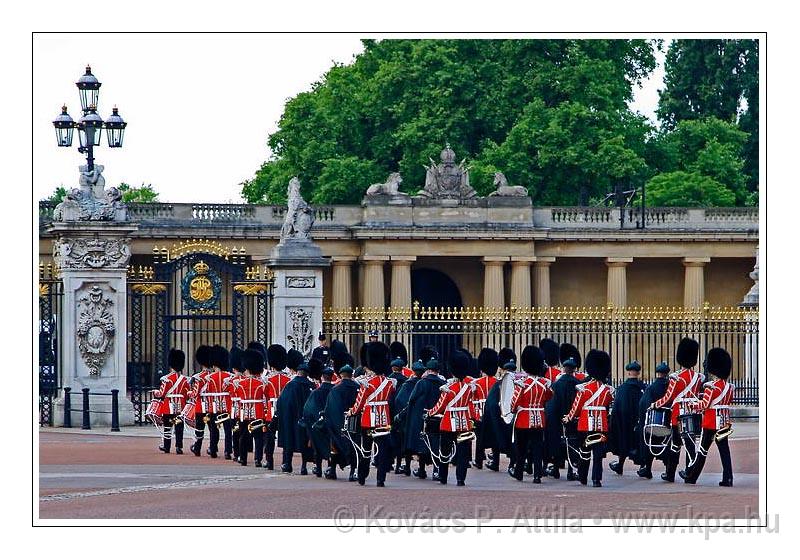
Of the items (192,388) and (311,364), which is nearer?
(311,364)

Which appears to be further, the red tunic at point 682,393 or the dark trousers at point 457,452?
the red tunic at point 682,393

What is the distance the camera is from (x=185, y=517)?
57.9 ft

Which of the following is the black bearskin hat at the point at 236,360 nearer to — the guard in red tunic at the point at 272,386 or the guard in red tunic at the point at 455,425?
the guard in red tunic at the point at 272,386

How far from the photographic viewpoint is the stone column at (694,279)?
50.9 m

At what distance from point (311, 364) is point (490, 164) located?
3101 cm

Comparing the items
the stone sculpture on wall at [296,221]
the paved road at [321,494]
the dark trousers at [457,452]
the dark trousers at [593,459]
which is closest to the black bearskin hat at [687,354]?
the paved road at [321,494]

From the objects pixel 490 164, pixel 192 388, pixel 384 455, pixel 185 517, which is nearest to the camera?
pixel 185 517

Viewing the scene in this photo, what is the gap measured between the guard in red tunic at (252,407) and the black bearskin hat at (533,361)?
11.2 feet

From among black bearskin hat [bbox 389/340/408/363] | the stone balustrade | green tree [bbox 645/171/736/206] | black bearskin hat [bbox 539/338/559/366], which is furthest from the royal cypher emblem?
green tree [bbox 645/171/736/206]

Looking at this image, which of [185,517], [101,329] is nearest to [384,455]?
[185,517]

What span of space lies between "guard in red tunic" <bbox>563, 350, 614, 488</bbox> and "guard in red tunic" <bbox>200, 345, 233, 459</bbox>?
16.1 feet

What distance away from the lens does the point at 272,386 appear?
24172mm

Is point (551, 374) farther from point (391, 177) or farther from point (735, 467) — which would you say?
point (391, 177)

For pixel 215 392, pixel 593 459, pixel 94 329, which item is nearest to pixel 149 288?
pixel 94 329
